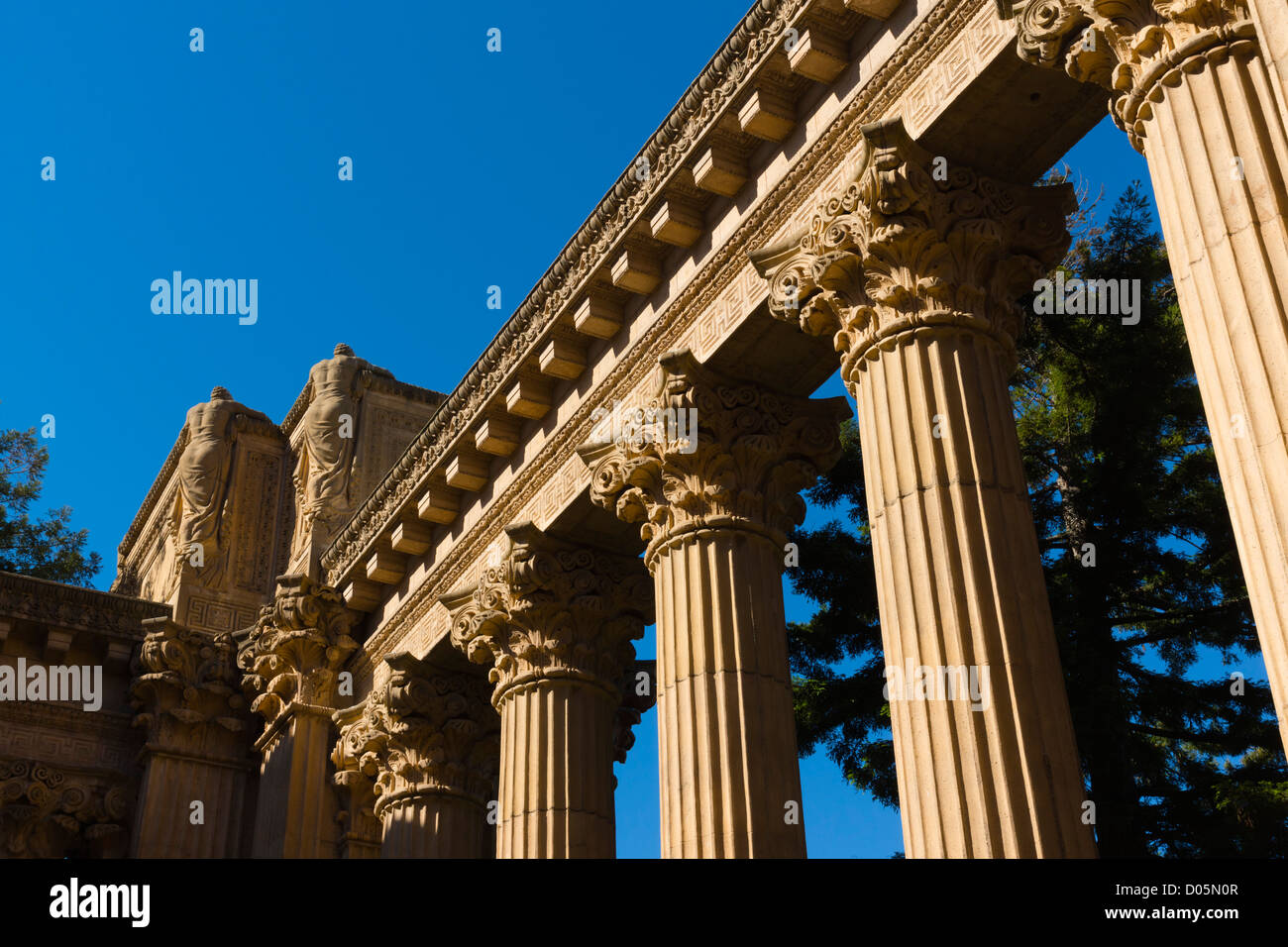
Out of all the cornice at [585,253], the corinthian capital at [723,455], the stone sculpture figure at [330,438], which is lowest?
the corinthian capital at [723,455]

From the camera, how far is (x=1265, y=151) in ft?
24.3

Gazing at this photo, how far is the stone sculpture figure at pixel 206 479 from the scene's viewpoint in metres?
23.9

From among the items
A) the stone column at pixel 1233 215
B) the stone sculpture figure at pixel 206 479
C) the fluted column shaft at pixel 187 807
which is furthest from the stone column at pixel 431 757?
the stone column at pixel 1233 215

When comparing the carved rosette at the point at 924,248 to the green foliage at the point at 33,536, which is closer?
the carved rosette at the point at 924,248

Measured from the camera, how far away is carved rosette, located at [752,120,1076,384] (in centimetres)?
1051

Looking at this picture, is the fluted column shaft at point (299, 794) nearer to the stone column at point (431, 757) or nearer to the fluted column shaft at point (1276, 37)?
the stone column at point (431, 757)

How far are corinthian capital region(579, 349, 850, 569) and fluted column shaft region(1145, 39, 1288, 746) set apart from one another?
17.7ft

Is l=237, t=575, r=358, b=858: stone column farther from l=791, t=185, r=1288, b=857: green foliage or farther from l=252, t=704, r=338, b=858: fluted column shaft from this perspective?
l=791, t=185, r=1288, b=857: green foliage

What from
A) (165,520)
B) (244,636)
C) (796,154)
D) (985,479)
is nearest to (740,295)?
(796,154)

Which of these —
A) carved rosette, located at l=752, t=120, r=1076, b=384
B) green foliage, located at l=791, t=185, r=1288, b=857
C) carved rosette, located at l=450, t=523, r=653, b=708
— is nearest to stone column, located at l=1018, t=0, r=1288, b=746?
carved rosette, located at l=752, t=120, r=1076, b=384

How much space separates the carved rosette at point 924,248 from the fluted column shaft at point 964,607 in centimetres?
26

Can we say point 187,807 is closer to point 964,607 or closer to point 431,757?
point 431,757

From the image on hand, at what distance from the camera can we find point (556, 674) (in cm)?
1512

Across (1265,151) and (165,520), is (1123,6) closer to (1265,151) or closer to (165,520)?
(1265,151)
